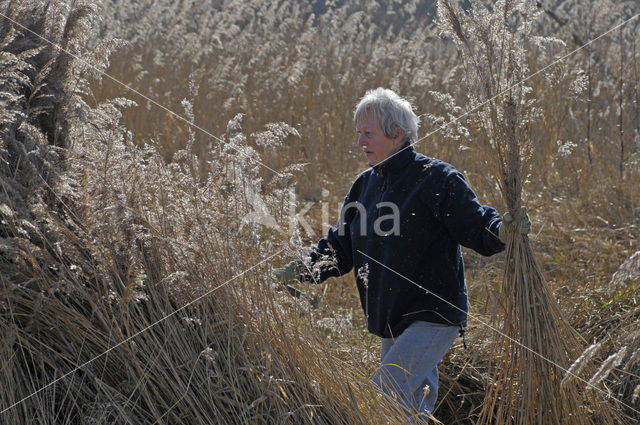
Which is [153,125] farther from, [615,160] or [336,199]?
[615,160]

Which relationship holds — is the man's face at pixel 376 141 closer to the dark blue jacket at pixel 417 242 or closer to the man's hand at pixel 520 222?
the dark blue jacket at pixel 417 242

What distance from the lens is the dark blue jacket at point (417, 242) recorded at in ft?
9.86

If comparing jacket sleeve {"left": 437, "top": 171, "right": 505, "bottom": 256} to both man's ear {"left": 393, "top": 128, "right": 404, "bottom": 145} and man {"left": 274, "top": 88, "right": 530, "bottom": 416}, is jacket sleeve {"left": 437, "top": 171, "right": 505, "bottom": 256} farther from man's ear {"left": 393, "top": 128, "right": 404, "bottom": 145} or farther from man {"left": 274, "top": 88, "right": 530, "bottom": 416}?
man's ear {"left": 393, "top": 128, "right": 404, "bottom": 145}

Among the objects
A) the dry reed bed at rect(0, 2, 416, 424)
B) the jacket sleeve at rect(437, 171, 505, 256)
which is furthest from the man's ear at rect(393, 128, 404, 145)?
the dry reed bed at rect(0, 2, 416, 424)

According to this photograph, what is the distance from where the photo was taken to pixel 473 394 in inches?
141

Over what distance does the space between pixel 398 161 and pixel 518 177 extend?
2.17 feet

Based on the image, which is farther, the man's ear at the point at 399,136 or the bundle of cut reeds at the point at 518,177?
the man's ear at the point at 399,136

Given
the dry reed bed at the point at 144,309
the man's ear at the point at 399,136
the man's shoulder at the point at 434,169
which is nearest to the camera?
the dry reed bed at the point at 144,309

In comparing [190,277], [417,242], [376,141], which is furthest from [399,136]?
[190,277]

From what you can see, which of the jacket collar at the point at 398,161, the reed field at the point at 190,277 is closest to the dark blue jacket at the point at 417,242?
the jacket collar at the point at 398,161

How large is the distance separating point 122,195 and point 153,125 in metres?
3.85

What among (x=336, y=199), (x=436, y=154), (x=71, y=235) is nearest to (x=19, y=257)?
(x=71, y=235)

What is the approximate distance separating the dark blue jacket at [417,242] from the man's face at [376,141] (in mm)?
38

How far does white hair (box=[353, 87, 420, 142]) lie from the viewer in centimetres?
322
